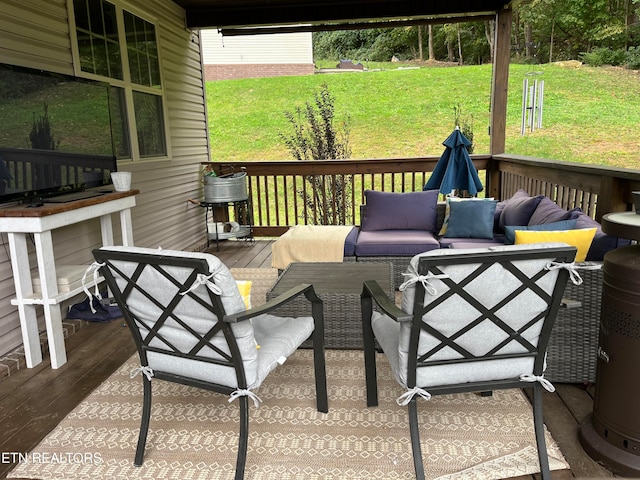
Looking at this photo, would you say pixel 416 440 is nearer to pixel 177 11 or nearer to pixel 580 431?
pixel 580 431

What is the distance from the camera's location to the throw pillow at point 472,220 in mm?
4023

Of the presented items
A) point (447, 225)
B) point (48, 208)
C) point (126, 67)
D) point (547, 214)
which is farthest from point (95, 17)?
point (547, 214)

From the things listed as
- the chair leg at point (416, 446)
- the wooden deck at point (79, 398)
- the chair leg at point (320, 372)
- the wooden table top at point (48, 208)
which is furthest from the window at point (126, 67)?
the chair leg at point (416, 446)

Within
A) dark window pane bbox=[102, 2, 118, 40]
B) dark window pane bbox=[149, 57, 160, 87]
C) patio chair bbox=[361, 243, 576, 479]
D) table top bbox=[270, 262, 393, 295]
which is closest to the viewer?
patio chair bbox=[361, 243, 576, 479]

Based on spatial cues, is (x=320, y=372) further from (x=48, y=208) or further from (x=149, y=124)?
(x=149, y=124)

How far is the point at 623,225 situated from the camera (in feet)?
5.85

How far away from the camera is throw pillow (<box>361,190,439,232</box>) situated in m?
4.52

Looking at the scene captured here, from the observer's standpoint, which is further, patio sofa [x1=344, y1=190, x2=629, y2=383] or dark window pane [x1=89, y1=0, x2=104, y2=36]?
dark window pane [x1=89, y1=0, x2=104, y2=36]

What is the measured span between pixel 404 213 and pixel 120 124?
2867 mm

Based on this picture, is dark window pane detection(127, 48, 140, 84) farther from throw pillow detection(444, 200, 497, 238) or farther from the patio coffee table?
throw pillow detection(444, 200, 497, 238)

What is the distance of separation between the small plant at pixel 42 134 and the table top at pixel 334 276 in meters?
1.71

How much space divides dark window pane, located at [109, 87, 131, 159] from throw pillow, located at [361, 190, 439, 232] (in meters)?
2.44

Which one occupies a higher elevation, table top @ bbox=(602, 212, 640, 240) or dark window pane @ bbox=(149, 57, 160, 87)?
dark window pane @ bbox=(149, 57, 160, 87)

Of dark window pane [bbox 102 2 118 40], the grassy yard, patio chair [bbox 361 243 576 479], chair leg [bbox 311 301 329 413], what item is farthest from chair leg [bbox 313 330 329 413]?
the grassy yard
